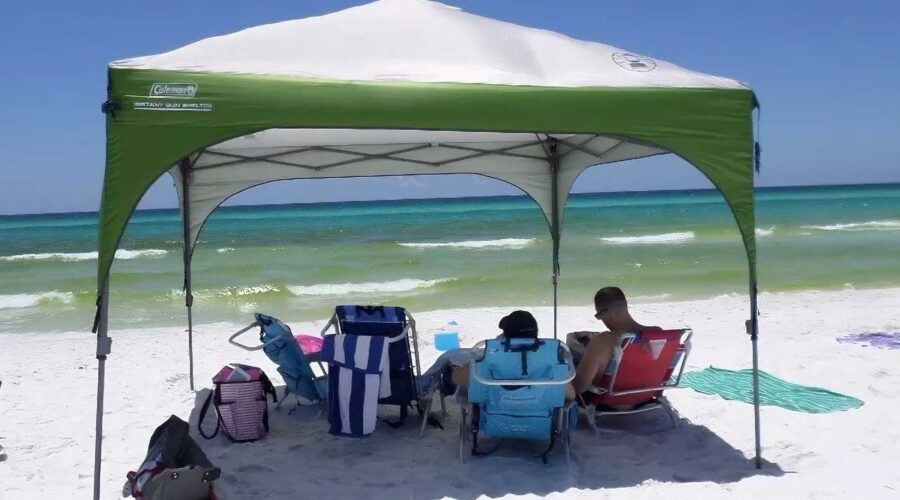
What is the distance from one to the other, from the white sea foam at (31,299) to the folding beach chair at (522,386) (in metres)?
10.8

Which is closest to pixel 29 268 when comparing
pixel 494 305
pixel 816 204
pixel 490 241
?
pixel 490 241

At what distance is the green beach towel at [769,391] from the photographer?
484 centimetres

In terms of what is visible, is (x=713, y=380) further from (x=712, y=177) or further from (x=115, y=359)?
(x=115, y=359)

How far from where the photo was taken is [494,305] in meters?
11.1

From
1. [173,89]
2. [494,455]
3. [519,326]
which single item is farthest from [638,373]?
[173,89]

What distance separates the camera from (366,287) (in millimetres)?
13805

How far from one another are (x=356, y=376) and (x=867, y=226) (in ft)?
87.7

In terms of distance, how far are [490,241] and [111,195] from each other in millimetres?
→ 19956

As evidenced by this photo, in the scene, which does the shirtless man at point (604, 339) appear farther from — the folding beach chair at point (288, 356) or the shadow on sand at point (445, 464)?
the folding beach chair at point (288, 356)

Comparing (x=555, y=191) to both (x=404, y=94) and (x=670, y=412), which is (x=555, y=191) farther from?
(x=404, y=94)

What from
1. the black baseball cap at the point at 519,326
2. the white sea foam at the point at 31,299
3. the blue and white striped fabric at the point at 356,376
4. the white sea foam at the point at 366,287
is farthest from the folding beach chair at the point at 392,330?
the white sea foam at the point at 31,299

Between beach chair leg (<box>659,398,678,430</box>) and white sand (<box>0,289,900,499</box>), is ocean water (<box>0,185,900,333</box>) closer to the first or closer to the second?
white sand (<box>0,289,900,499</box>)

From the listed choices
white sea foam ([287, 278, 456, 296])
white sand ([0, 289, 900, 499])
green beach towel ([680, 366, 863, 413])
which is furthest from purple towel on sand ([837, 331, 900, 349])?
white sea foam ([287, 278, 456, 296])

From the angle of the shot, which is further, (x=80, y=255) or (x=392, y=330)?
(x=80, y=255)
